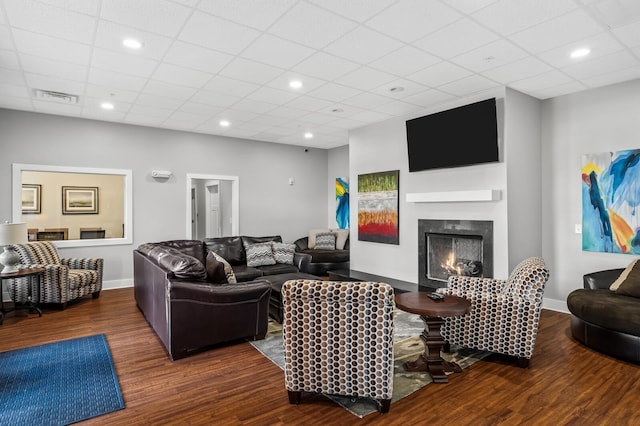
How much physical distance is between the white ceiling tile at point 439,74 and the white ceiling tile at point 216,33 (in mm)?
1918

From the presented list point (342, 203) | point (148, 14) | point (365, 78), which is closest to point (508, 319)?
point (365, 78)

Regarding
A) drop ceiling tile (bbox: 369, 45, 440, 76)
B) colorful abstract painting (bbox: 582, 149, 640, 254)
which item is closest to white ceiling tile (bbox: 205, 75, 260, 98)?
drop ceiling tile (bbox: 369, 45, 440, 76)

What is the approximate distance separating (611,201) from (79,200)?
8.34 m

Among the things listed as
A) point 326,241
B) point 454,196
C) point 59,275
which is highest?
point 454,196

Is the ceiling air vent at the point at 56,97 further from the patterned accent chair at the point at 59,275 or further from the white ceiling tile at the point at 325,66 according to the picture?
the white ceiling tile at the point at 325,66

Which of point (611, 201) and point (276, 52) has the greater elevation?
point (276, 52)

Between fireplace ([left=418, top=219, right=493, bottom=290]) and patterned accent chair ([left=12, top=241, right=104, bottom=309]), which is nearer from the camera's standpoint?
fireplace ([left=418, top=219, right=493, bottom=290])

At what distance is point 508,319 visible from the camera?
306 cm

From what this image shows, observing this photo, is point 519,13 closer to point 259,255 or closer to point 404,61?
point 404,61

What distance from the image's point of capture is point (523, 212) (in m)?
4.71

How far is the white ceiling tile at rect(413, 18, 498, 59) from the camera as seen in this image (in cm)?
302

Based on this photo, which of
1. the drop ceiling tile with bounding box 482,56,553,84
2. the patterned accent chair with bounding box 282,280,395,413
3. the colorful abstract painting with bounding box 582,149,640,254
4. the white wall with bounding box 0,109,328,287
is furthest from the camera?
the white wall with bounding box 0,109,328,287

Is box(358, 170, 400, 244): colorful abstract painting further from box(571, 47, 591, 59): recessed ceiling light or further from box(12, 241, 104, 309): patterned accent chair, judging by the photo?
box(12, 241, 104, 309): patterned accent chair

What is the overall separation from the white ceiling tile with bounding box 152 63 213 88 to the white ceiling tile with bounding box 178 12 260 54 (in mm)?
691
